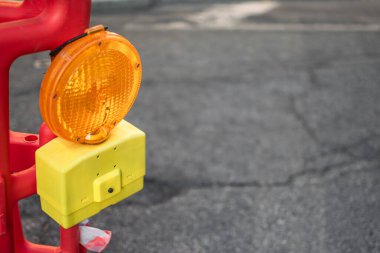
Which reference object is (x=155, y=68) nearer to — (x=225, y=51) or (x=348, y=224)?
(x=225, y=51)

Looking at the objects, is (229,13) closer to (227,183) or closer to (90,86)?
(227,183)

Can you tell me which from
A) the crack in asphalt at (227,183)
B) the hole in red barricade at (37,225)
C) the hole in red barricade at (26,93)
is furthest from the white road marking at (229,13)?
the hole in red barricade at (37,225)

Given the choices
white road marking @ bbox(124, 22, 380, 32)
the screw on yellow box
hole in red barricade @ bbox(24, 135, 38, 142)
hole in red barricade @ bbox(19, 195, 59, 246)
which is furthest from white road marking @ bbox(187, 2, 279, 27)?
the screw on yellow box

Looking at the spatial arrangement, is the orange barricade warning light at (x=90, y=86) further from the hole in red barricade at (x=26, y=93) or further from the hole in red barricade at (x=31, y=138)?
the hole in red barricade at (x=26, y=93)

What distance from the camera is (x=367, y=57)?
5207mm

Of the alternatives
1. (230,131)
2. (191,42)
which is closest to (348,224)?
(230,131)

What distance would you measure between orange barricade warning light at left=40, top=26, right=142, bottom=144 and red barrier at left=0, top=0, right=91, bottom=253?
83 millimetres

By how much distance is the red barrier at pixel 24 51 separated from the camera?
4.50 ft

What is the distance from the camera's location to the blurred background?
281 centimetres

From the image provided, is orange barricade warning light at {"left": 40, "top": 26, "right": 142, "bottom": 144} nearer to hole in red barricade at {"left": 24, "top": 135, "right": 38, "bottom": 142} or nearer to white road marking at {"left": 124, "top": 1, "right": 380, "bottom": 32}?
hole in red barricade at {"left": 24, "top": 135, "right": 38, "bottom": 142}

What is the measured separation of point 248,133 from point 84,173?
241cm

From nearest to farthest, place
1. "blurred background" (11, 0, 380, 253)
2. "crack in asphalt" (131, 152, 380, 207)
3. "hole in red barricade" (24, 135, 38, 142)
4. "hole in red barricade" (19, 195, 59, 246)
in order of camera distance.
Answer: "hole in red barricade" (24, 135, 38, 142) < "hole in red barricade" (19, 195, 59, 246) < "blurred background" (11, 0, 380, 253) < "crack in asphalt" (131, 152, 380, 207)

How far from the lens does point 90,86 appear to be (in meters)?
1.40

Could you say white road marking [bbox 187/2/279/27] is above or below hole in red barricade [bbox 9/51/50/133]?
above
